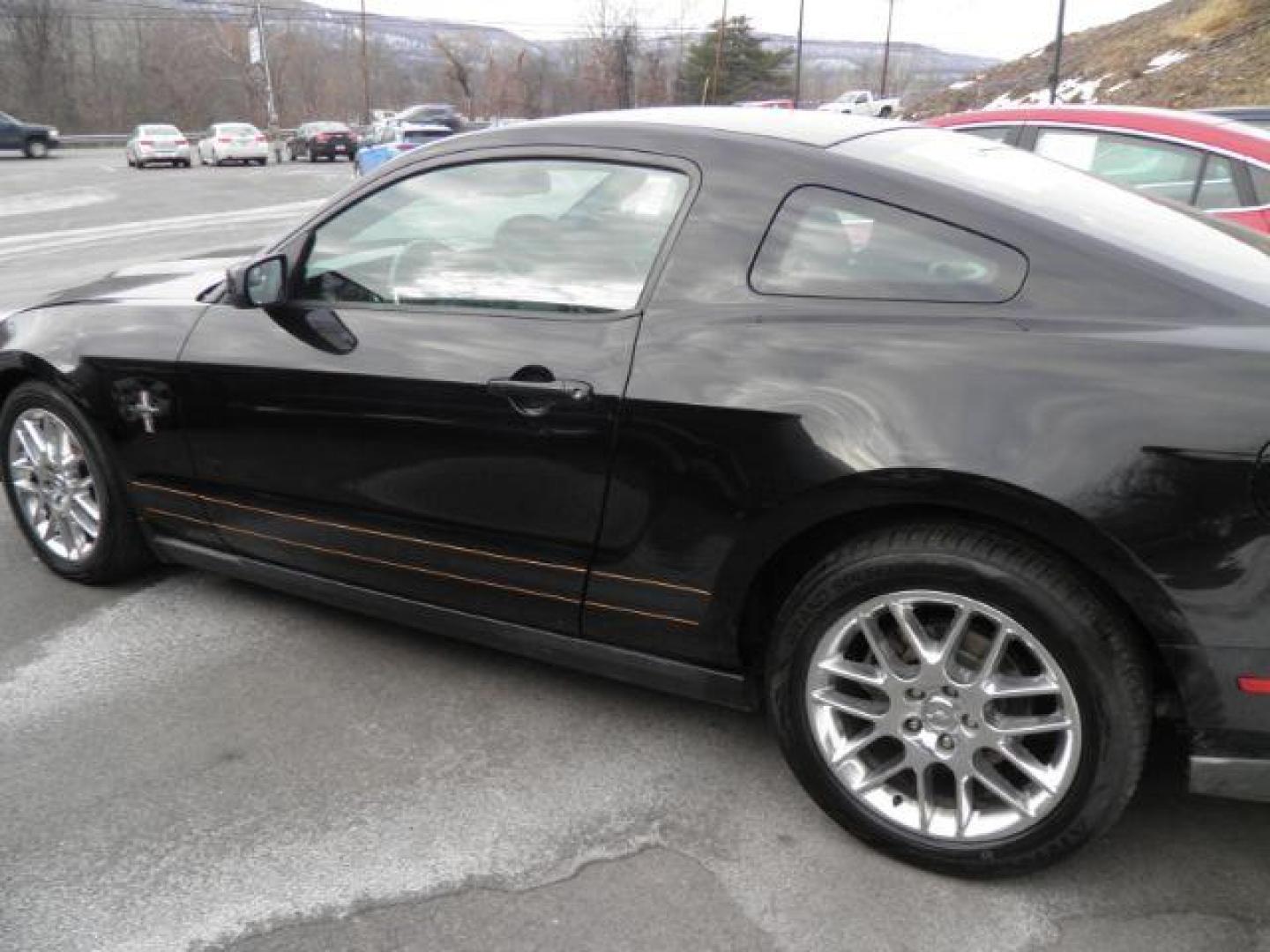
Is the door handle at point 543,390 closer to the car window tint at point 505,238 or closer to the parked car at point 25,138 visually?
the car window tint at point 505,238

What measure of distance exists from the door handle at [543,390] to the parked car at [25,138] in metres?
38.9

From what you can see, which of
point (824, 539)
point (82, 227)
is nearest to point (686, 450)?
point (824, 539)

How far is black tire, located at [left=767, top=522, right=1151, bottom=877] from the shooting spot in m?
2.03

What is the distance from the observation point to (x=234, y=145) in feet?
115

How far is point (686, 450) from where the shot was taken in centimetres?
237

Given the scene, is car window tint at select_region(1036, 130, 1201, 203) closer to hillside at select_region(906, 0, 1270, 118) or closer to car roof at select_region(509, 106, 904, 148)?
car roof at select_region(509, 106, 904, 148)

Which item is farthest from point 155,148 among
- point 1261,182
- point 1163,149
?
point 1261,182

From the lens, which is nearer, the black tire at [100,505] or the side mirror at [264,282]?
the side mirror at [264,282]

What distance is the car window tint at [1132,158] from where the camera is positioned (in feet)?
18.5

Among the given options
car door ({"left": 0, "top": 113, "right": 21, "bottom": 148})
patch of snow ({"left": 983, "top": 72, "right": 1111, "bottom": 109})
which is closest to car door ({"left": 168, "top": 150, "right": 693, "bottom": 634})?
patch of snow ({"left": 983, "top": 72, "right": 1111, "bottom": 109})

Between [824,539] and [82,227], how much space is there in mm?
15907

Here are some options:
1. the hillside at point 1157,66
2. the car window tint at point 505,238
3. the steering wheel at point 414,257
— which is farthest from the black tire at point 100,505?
the hillside at point 1157,66

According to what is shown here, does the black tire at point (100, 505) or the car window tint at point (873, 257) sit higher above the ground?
the car window tint at point (873, 257)

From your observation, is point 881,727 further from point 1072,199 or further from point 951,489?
point 1072,199
